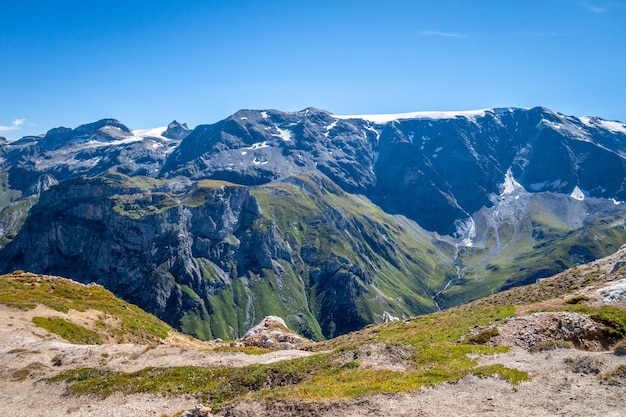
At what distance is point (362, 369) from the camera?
36625 mm

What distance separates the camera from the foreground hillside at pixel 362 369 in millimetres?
28234

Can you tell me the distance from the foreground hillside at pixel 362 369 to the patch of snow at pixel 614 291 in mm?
133

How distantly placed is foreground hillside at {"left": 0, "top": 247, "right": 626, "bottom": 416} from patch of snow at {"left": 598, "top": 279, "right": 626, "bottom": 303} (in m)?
0.13

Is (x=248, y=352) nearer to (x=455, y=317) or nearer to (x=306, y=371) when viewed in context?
(x=306, y=371)

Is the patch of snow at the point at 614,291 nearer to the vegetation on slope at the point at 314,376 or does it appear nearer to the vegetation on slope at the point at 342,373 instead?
the vegetation on slope at the point at 342,373

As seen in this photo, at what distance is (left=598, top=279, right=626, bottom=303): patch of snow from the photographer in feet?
165

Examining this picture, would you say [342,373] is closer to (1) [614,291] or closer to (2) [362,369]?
(2) [362,369]

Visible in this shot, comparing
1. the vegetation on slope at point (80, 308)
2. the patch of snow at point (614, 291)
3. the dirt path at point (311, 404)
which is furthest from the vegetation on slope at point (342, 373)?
the vegetation on slope at point (80, 308)

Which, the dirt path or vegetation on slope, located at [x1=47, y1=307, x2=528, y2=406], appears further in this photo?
vegetation on slope, located at [x1=47, y1=307, x2=528, y2=406]

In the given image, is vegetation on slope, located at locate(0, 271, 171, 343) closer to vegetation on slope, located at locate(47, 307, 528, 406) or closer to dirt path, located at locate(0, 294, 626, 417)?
dirt path, located at locate(0, 294, 626, 417)

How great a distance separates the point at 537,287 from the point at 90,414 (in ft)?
214

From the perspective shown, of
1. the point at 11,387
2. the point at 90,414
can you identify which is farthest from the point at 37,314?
the point at 90,414

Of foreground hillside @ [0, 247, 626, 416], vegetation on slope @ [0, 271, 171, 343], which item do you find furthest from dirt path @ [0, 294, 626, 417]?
vegetation on slope @ [0, 271, 171, 343]

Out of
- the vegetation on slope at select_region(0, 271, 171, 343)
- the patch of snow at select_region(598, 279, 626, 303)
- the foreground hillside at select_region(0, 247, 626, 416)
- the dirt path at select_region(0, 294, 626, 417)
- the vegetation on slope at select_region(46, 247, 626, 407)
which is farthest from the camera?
the vegetation on slope at select_region(0, 271, 171, 343)
